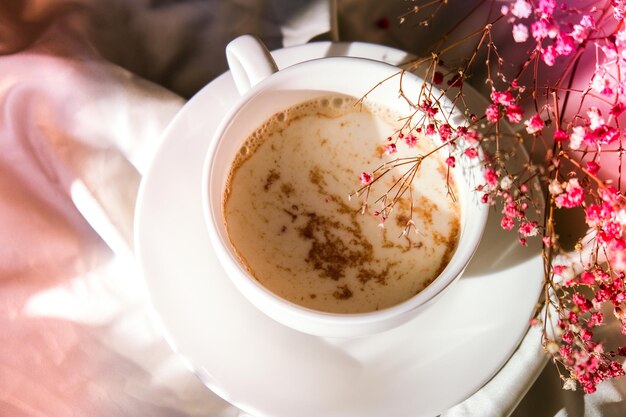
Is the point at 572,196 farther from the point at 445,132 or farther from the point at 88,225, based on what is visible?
the point at 88,225

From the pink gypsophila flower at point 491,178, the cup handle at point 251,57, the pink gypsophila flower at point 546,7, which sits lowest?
the cup handle at point 251,57

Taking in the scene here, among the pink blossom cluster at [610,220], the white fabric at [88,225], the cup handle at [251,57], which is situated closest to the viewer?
the pink blossom cluster at [610,220]

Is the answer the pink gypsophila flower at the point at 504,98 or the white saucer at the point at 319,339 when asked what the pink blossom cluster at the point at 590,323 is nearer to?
the white saucer at the point at 319,339

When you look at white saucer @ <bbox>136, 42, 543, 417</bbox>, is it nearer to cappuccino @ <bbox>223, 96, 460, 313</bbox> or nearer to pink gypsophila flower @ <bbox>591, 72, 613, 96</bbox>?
cappuccino @ <bbox>223, 96, 460, 313</bbox>

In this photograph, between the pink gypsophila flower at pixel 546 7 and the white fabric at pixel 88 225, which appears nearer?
the pink gypsophila flower at pixel 546 7

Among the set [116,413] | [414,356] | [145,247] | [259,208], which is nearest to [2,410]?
[116,413]

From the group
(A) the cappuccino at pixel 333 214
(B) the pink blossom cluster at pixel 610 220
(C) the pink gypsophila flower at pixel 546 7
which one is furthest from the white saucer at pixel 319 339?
(C) the pink gypsophila flower at pixel 546 7

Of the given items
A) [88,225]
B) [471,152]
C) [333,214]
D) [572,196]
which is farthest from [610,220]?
[88,225]
